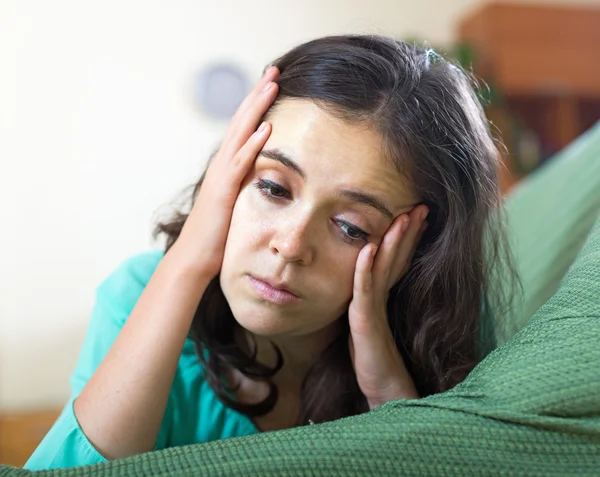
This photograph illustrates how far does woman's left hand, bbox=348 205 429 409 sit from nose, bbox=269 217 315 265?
0.26 ft

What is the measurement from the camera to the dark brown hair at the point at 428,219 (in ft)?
2.61

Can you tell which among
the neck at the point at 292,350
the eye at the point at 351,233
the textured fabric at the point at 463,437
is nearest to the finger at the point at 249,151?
the eye at the point at 351,233

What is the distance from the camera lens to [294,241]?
0.74 metres

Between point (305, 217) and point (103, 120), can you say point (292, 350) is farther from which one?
point (103, 120)

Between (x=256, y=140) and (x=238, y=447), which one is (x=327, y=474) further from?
(x=256, y=140)

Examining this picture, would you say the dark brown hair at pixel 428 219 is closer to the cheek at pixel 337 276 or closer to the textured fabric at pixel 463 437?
the cheek at pixel 337 276

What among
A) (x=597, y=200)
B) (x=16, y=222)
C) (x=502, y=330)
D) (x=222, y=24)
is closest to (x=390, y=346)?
(x=502, y=330)

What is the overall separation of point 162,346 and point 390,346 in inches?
11.8

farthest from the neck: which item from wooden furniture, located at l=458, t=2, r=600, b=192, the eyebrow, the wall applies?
wooden furniture, located at l=458, t=2, r=600, b=192

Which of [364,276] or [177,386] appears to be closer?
[364,276]

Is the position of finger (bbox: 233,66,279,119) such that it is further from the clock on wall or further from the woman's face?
the clock on wall

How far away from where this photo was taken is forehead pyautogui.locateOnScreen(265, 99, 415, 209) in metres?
0.75

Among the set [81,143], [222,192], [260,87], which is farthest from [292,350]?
[81,143]

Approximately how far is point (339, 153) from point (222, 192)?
0.54 ft
